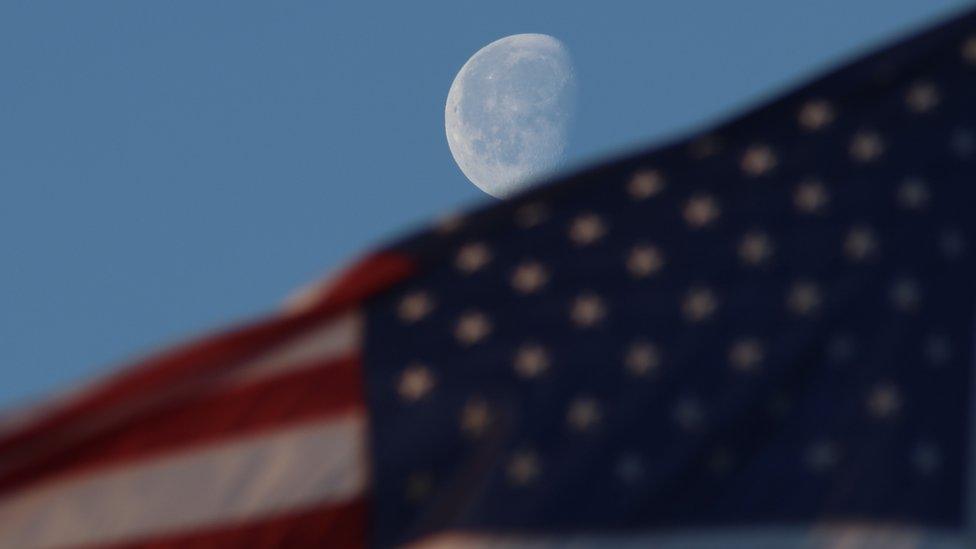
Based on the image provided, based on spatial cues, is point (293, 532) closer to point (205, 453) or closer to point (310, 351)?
point (205, 453)

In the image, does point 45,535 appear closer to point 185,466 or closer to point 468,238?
point 185,466

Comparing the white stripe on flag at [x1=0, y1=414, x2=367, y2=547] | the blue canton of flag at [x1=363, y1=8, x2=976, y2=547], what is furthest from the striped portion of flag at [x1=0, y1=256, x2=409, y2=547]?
the blue canton of flag at [x1=363, y1=8, x2=976, y2=547]

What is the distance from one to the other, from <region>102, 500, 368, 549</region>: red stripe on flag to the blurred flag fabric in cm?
1

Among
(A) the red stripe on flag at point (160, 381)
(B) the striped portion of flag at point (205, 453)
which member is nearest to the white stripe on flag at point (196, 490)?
(B) the striped portion of flag at point (205, 453)

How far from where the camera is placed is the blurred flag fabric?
27.2 ft

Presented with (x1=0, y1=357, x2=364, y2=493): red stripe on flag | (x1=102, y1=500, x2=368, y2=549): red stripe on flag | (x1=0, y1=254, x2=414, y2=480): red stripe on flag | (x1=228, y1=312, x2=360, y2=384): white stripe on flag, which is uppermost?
(x1=0, y1=254, x2=414, y2=480): red stripe on flag

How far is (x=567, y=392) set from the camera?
28.2 feet

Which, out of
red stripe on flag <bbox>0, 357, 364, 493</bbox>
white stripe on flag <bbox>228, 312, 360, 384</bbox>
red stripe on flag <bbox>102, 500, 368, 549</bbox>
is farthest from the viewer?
white stripe on flag <bbox>228, 312, 360, 384</bbox>

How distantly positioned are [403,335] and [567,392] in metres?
0.77

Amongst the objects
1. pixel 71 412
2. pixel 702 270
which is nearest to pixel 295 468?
pixel 71 412

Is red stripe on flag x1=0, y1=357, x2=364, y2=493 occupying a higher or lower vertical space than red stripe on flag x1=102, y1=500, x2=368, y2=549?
higher

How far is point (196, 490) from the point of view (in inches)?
342

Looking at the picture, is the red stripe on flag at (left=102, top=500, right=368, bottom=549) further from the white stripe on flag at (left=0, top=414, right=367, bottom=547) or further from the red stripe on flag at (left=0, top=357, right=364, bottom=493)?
the red stripe on flag at (left=0, top=357, right=364, bottom=493)

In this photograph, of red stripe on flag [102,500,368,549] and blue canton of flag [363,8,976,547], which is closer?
blue canton of flag [363,8,976,547]
